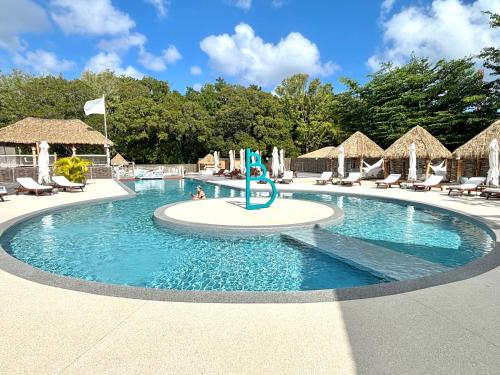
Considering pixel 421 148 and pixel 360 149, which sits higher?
pixel 360 149

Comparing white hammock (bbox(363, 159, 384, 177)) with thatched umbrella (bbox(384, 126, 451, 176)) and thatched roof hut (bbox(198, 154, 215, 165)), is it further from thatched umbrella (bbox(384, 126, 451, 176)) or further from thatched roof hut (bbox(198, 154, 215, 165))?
thatched roof hut (bbox(198, 154, 215, 165))

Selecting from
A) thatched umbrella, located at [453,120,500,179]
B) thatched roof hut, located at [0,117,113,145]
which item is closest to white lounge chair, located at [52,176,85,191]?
thatched roof hut, located at [0,117,113,145]

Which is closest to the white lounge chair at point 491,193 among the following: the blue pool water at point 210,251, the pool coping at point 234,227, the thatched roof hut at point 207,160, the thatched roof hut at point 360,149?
the blue pool water at point 210,251

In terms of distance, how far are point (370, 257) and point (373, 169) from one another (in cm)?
2020

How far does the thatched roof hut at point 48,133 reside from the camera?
78.2 feet

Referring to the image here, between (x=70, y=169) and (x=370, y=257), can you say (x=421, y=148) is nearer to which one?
(x=370, y=257)

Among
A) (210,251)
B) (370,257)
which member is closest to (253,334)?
(370,257)

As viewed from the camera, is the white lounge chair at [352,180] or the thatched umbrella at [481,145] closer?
the thatched umbrella at [481,145]

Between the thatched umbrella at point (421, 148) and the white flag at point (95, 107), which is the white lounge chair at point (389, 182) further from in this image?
the white flag at point (95, 107)

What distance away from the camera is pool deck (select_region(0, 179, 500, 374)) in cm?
236

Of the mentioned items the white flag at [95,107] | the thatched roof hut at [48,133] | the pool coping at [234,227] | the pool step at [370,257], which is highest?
the white flag at [95,107]

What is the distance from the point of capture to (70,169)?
17531 millimetres

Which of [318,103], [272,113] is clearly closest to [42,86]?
[272,113]

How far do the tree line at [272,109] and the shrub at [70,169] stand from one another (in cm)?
1833
